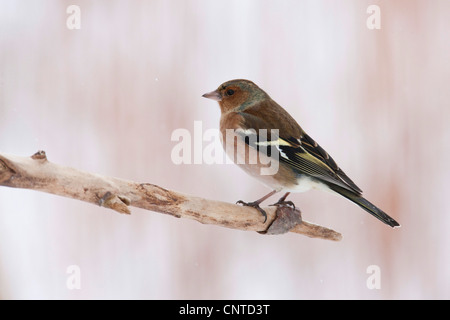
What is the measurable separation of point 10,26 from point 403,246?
235cm

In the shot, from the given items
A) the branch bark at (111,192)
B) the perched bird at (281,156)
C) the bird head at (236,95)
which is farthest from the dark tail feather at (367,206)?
the bird head at (236,95)

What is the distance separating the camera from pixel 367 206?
68.3 inches

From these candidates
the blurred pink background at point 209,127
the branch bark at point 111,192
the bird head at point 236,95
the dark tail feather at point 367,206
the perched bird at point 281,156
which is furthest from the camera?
the blurred pink background at point 209,127

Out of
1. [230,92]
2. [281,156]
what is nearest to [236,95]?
[230,92]

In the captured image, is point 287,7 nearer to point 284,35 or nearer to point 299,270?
point 284,35

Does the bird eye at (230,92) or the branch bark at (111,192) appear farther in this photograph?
the bird eye at (230,92)

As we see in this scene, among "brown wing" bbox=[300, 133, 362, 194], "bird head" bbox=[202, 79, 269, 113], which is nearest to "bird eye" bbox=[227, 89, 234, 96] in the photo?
"bird head" bbox=[202, 79, 269, 113]

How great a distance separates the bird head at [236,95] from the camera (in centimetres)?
212

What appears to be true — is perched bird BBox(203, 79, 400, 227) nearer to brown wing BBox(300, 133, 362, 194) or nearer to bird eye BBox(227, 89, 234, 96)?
brown wing BBox(300, 133, 362, 194)

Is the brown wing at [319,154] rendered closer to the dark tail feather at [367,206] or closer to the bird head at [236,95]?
the dark tail feather at [367,206]

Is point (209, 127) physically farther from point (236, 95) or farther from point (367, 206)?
point (367, 206)

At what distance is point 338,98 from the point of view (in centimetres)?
270

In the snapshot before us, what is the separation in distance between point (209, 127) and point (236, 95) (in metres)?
0.44

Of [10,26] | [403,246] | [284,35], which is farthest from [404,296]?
[10,26]
